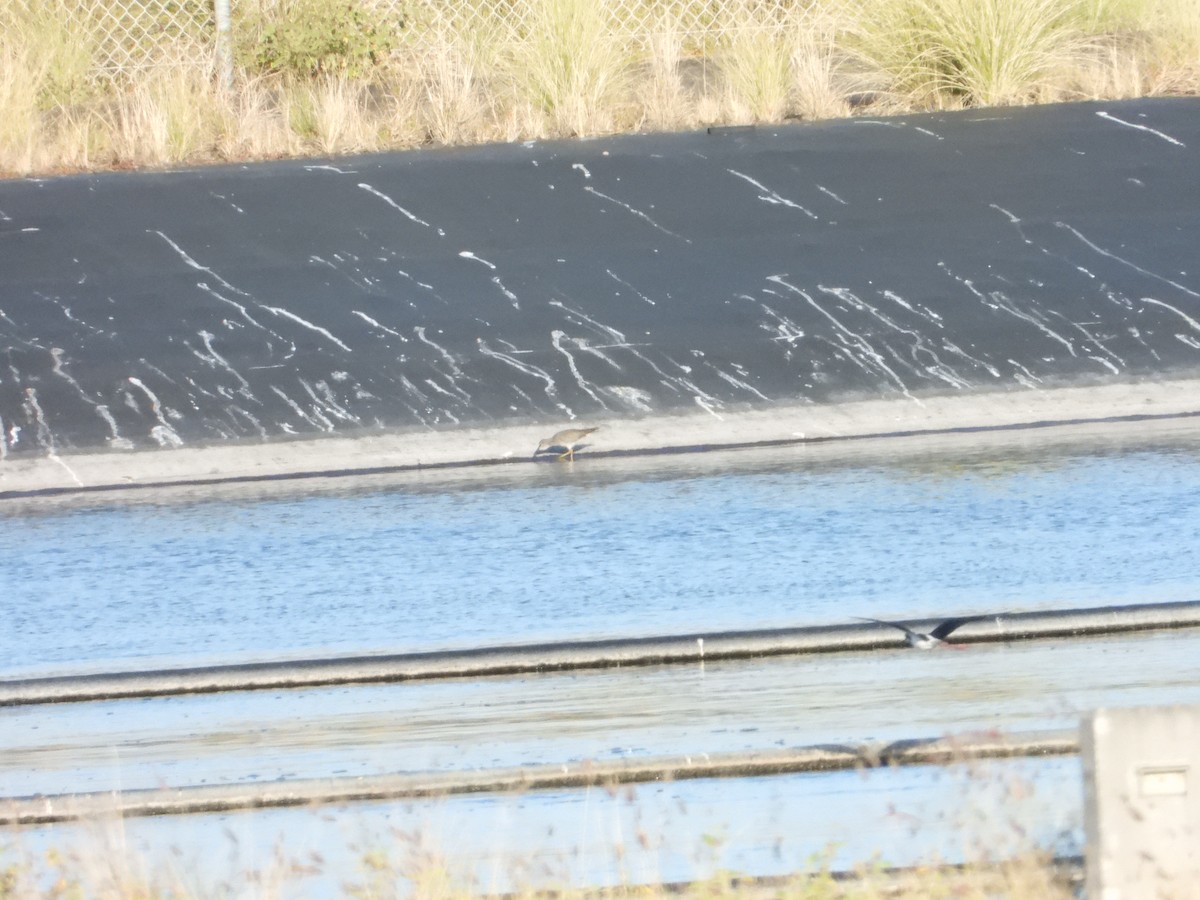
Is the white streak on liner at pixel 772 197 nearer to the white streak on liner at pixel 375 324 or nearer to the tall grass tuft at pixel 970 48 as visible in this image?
the tall grass tuft at pixel 970 48

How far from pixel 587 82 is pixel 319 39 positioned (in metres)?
2.60

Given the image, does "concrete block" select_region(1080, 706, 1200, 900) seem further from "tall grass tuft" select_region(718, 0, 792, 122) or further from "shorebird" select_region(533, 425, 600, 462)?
"tall grass tuft" select_region(718, 0, 792, 122)

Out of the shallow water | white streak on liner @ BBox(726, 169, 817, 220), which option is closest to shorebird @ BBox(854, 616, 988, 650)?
the shallow water

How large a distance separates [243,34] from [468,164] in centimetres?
364

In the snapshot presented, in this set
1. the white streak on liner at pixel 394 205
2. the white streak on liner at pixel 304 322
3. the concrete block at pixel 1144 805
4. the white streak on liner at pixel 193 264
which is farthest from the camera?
the white streak on liner at pixel 394 205

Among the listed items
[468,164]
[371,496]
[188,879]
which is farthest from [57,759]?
[468,164]

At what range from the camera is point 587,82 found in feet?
47.3

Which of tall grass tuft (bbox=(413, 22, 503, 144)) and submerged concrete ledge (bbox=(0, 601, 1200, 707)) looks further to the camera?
tall grass tuft (bbox=(413, 22, 503, 144))

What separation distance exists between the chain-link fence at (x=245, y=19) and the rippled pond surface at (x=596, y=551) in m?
5.93

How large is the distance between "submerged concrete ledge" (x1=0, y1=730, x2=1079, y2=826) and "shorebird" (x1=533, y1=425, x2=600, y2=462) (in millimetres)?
6103

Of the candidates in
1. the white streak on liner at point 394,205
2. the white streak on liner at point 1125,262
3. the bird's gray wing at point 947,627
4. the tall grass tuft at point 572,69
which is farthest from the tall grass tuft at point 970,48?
the bird's gray wing at point 947,627

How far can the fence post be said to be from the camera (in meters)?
15.1

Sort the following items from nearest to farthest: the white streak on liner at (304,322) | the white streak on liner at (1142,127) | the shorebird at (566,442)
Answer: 1. the shorebird at (566,442)
2. the white streak on liner at (304,322)
3. the white streak on liner at (1142,127)

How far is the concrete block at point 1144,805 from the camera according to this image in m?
3.53
